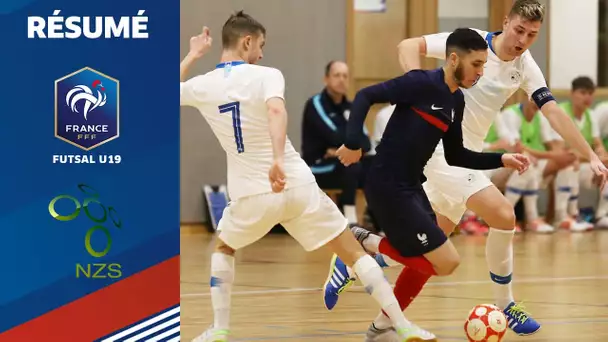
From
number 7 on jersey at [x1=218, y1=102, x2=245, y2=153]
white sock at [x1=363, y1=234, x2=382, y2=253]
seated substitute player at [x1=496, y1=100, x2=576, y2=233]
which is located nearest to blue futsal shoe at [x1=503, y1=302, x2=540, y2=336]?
white sock at [x1=363, y1=234, x2=382, y2=253]

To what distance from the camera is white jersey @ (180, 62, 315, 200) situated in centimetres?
534

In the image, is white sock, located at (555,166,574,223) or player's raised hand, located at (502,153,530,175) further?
white sock, located at (555,166,574,223)

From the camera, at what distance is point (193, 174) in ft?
47.2

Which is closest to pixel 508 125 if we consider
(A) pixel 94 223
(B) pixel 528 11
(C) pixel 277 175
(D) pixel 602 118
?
(D) pixel 602 118

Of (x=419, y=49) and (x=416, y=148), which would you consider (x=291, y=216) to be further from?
(x=419, y=49)

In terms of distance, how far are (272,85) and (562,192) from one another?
33.7 ft

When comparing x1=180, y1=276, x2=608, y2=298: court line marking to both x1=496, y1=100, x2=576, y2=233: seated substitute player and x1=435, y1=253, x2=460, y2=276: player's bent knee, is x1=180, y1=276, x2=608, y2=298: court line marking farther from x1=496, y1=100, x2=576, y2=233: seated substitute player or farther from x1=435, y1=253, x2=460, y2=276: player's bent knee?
x1=496, y1=100, x2=576, y2=233: seated substitute player

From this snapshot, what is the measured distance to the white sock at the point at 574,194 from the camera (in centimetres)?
1489

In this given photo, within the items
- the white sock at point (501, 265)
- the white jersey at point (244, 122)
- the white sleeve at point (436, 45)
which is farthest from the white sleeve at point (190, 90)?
the white sock at point (501, 265)

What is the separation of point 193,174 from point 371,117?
2526mm

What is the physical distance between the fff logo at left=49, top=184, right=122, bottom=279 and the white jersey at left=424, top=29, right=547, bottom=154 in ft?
9.20

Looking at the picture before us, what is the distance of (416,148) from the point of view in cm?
546

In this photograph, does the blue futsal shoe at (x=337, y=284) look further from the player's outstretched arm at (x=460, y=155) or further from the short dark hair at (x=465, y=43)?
the short dark hair at (x=465, y=43)

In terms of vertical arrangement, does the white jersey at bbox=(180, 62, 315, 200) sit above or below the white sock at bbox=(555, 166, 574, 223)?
above
